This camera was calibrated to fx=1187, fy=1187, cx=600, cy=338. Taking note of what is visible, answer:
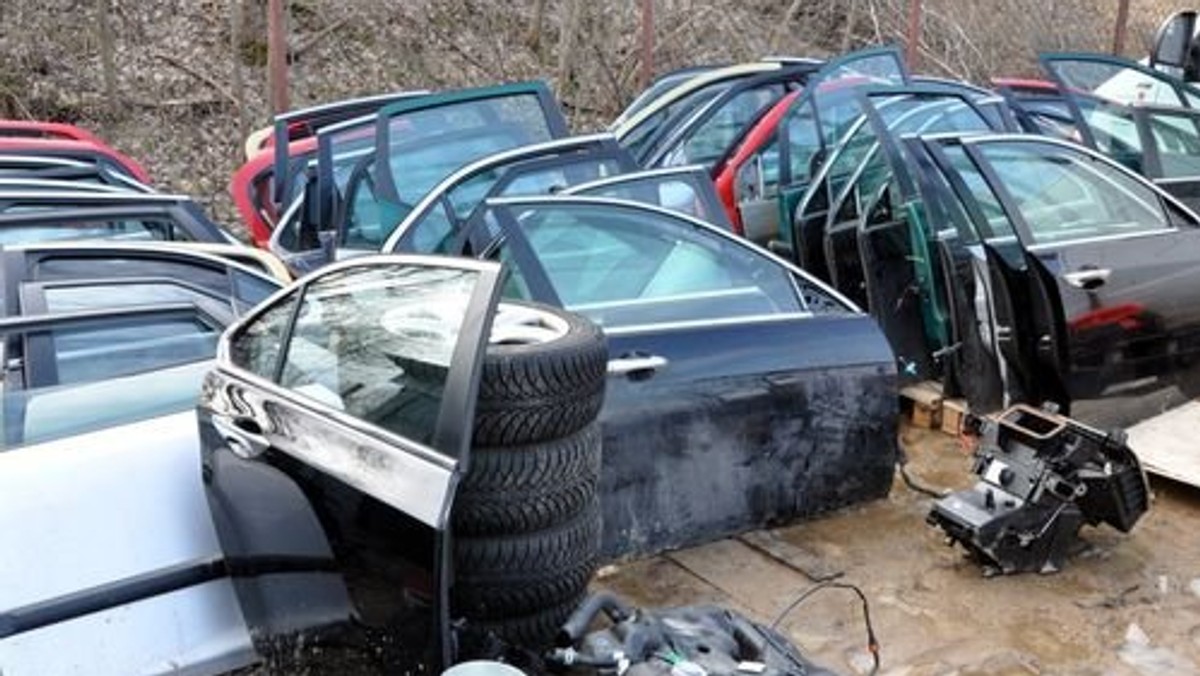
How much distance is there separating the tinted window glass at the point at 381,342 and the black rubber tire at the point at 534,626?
74 centimetres

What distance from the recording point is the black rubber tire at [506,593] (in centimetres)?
325

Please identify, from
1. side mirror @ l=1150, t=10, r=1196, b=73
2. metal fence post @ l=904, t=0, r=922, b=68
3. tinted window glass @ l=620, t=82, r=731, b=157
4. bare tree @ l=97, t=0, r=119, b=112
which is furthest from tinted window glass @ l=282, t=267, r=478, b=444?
metal fence post @ l=904, t=0, r=922, b=68

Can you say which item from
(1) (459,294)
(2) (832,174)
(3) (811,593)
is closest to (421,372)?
(1) (459,294)

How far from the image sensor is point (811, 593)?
4.66 metres

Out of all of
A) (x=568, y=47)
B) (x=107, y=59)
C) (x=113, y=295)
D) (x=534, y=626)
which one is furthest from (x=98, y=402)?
(x=568, y=47)

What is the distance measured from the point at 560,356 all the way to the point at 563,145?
270 cm

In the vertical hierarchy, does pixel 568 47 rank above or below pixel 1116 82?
below

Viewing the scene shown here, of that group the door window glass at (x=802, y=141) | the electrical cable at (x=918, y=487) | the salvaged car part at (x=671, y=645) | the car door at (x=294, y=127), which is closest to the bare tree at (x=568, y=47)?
the car door at (x=294, y=127)

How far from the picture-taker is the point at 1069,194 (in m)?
5.92

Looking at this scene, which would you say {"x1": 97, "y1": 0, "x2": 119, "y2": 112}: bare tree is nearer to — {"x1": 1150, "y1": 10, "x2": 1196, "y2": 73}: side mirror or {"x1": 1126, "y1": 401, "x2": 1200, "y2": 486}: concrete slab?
{"x1": 1150, "y1": 10, "x2": 1196, "y2": 73}: side mirror

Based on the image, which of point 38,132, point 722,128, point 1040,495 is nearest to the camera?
point 1040,495

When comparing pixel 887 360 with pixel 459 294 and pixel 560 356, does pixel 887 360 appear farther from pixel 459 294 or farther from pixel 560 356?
pixel 459 294

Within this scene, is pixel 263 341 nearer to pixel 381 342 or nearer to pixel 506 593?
pixel 381 342

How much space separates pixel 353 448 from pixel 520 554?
63 cm
